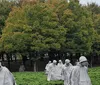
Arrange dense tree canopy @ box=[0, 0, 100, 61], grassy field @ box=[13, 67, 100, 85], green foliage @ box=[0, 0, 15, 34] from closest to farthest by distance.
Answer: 1. grassy field @ box=[13, 67, 100, 85]
2. dense tree canopy @ box=[0, 0, 100, 61]
3. green foliage @ box=[0, 0, 15, 34]

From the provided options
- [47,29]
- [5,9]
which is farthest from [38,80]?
[5,9]

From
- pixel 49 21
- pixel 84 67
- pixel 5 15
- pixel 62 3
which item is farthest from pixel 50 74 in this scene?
pixel 5 15

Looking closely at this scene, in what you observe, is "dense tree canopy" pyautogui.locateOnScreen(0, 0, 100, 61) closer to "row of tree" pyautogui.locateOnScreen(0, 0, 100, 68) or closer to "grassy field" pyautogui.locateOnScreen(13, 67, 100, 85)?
"row of tree" pyautogui.locateOnScreen(0, 0, 100, 68)

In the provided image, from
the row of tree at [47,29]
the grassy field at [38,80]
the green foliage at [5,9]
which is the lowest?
the grassy field at [38,80]

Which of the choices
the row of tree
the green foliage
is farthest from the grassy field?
the green foliage

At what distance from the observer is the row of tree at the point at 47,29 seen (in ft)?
144

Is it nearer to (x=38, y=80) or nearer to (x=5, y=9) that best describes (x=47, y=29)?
(x=5, y=9)

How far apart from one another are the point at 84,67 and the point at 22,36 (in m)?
32.4

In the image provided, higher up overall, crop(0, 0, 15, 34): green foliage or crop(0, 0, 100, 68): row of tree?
crop(0, 0, 15, 34): green foliage

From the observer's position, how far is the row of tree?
43.8 meters

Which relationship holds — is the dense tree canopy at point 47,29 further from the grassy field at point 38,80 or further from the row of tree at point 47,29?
the grassy field at point 38,80

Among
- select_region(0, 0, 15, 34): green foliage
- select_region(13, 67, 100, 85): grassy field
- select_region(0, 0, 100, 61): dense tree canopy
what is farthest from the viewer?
select_region(0, 0, 15, 34): green foliage

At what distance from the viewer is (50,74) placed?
27.1m

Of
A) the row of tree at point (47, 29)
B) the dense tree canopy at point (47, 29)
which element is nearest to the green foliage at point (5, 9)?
the row of tree at point (47, 29)
